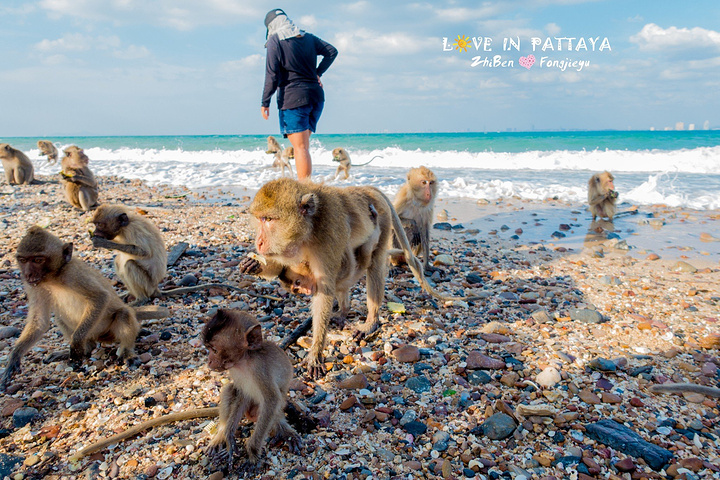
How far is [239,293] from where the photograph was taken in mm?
4293

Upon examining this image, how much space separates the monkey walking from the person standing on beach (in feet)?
8.19

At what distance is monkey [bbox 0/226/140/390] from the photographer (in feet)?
9.24

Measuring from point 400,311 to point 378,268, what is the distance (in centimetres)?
63

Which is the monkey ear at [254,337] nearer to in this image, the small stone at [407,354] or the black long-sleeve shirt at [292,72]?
the small stone at [407,354]

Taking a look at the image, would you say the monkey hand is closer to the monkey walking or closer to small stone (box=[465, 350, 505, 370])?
the monkey walking

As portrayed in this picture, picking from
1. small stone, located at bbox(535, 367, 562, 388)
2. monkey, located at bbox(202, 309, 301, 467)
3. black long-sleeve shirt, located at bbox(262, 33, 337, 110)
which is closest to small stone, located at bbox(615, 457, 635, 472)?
small stone, located at bbox(535, 367, 562, 388)

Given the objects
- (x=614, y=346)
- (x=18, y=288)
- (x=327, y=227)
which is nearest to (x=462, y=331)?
(x=614, y=346)

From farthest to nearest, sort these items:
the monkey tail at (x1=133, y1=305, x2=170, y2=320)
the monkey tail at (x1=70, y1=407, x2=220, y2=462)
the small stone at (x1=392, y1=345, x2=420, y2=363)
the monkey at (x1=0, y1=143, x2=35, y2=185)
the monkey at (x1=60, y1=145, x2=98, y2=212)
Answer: the monkey at (x1=0, y1=143, x2=35, y2=185), the monkey at (x1=60, y1=145, x2=98, y2=212), the monkey tail at (x1=133, y1=305, x2=170, y2=320), the small stone at (x1=392, y1=345, x2=420, y2=363), the monkey tail at (x1=70, y1=407, x2=220, y2=462)

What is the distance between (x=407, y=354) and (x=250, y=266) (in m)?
1.32

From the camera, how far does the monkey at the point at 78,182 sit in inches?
310

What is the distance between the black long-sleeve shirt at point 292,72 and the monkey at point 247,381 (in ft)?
14.9

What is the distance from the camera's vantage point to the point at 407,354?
326 centimetres

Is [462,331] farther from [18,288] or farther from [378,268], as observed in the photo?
[18,288]

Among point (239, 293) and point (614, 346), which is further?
point (239, 293)
